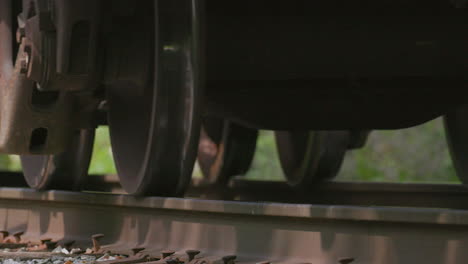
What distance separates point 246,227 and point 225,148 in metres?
3.52

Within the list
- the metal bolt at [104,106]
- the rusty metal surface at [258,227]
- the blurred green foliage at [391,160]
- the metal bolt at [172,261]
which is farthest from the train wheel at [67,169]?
the blurred green foliage at [391,160]

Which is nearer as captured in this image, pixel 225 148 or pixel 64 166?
pixel 64 166

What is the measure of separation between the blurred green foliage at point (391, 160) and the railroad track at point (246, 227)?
50.1 feet

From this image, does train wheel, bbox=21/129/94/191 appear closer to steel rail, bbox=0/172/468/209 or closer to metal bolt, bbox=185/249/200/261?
steel rail, bbox=0/172/468/209

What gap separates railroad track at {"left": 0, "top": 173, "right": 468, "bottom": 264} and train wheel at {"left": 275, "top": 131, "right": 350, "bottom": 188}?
2359 mm

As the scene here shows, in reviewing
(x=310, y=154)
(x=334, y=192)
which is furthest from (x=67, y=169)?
(x=310, y=154)

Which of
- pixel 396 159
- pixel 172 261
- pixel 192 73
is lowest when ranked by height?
Result: pixel 172 261

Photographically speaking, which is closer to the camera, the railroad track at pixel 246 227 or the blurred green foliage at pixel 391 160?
the railroad track at pixel 246 227

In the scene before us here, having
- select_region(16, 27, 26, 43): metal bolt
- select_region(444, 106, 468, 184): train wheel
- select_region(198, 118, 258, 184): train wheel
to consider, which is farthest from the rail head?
select_region(444, 106, 468, 184): train wheel

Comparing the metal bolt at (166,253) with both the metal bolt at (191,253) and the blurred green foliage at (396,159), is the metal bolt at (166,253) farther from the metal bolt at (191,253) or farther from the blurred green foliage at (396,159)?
the blurred green foliage at (396,159)

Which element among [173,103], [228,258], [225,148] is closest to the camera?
[228,258]

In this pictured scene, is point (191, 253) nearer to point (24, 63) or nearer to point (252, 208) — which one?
point (252, 208)

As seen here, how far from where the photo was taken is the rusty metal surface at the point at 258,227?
297cm

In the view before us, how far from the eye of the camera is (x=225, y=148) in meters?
7.10
